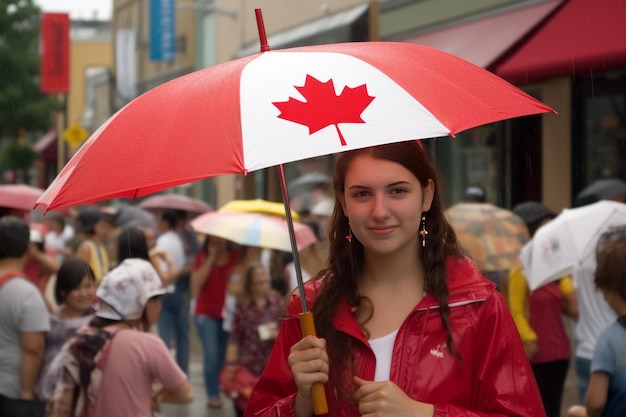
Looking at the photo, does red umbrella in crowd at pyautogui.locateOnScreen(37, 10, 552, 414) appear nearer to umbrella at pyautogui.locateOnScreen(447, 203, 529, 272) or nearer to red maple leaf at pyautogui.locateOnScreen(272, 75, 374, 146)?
red maple leaf at pyautogui.locateOnScreen(272, 75, 374, 146)

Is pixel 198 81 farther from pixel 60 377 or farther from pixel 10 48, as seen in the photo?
pixel 10 48

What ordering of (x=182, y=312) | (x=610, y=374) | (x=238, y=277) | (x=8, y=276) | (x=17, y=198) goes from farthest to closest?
(x=182, y=312), (x=17, y=198), (x=238, y=277), (x=8, y=276), (x=610, y=374)

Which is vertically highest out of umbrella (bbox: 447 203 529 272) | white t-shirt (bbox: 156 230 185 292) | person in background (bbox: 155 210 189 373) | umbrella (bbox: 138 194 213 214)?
umbrella (bbox: 138 194 213 214)

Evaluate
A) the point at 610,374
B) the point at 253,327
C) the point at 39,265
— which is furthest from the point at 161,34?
the point at 610,374

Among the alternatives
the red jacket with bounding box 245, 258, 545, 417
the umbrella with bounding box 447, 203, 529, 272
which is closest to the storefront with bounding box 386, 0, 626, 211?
the umbrella with bounding box 447, 203, 529, 272

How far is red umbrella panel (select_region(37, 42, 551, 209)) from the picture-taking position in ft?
10.0

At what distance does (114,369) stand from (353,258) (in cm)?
206

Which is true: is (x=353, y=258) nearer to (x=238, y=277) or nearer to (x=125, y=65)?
(x=238, y=277)

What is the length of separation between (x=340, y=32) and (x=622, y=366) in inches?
569

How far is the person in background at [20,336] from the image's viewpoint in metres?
6.22

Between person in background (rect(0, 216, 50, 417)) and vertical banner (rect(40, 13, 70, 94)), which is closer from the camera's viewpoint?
person in background (rect(0, 216, 50, 417))

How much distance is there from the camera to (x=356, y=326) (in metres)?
3.27

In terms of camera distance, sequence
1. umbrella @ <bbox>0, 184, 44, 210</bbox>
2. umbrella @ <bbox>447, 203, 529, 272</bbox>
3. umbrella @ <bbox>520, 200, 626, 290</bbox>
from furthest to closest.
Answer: umbrella @ <bbox>0, 184, 44, 210</bbox> < umbrella @ <bbox>447, 203, 529, 272</bbox> < umbrella @ <bbox>520, 200, 626, 290</bbox>

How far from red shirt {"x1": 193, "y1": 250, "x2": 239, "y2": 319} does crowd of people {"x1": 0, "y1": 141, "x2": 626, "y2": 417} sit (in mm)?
769
